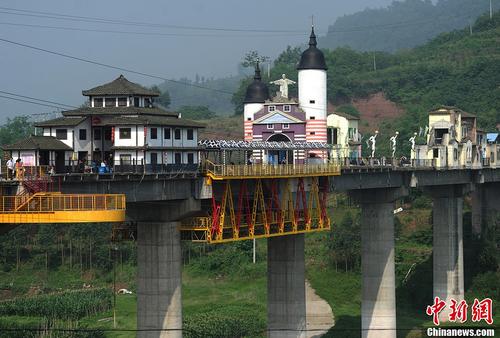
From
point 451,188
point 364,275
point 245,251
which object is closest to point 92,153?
point 364,275

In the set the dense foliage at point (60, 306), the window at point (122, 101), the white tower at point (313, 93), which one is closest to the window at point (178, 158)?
the window at point (122, 101)

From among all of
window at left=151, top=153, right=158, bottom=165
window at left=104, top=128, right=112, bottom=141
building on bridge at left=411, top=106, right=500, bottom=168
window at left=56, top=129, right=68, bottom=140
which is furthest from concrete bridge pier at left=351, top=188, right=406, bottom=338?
window at left=56, top=129, right=68, bottom=140

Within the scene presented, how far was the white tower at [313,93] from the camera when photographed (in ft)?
324

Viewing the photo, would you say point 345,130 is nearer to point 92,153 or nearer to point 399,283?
point 399,283

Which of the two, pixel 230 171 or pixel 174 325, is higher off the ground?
pixel 230 171

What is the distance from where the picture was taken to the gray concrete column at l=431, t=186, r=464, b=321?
120 metres

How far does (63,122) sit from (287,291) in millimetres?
30287

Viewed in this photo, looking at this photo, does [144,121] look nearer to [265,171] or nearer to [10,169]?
[10,169]

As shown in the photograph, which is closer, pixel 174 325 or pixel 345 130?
pixel 174 325

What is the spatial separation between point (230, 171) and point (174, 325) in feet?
39.1

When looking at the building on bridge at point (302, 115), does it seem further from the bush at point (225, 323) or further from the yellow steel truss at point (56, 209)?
the yellow steel truss at point (56, 209)

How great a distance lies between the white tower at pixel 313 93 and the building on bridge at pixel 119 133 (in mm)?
27000

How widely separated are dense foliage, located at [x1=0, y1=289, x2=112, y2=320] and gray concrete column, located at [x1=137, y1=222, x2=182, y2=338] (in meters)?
52.5

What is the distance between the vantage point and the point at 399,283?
5133 inches
